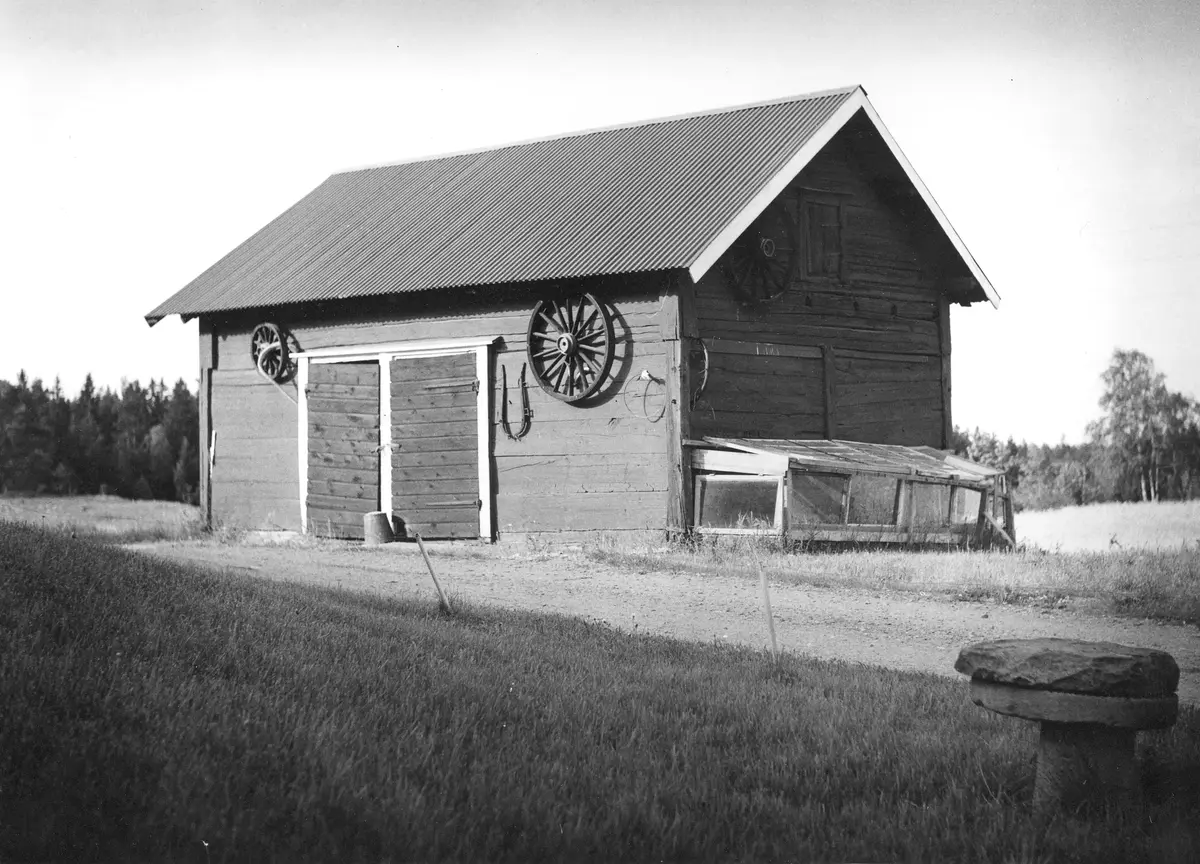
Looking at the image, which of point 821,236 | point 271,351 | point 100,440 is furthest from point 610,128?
point 100,440

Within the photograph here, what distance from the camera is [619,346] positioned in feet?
61.1

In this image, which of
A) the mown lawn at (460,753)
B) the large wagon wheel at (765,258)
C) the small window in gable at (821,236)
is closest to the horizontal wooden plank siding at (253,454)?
the large wagon wheel at (765,258)

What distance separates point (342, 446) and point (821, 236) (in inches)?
344

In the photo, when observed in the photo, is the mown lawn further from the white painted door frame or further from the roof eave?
the white painted door frame

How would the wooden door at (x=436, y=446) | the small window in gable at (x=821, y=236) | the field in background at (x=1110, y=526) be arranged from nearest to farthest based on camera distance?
the wooden door at (x=436, y=446) → the small window in gable at (x=821, y=236) → the field in background at (x=1110, y=526)

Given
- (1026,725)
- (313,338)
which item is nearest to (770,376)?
(313,338)

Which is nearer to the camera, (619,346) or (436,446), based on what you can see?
(619,346)

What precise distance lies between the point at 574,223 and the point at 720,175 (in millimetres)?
2446

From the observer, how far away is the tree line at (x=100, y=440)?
4172 cm

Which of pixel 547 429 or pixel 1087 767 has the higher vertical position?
pixel 547 429

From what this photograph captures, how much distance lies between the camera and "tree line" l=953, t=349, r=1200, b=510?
40.1 meters

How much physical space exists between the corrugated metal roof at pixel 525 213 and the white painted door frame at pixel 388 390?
3.24 ft

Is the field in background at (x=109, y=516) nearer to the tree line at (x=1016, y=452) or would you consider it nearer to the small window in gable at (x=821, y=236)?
the tree line at (x=1016, y=452)

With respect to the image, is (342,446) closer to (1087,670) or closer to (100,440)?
(1087,670)
